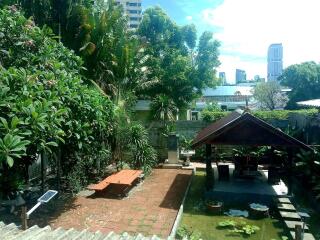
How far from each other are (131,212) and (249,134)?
5075mm

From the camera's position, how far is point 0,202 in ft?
31.7

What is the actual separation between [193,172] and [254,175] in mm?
3719

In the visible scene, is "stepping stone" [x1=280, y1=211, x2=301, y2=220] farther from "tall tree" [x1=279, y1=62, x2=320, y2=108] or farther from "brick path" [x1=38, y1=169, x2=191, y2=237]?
"tall tree" [x1=279, y1=62, x2=320, y2=108]

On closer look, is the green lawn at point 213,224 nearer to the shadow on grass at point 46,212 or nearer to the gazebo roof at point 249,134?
the gazebo roof at point 249,134

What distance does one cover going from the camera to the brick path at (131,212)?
349 inches

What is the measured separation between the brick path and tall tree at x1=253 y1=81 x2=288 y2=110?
34403mm

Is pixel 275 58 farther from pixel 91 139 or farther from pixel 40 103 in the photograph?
pixel 40 103

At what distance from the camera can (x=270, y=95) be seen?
1762 inches

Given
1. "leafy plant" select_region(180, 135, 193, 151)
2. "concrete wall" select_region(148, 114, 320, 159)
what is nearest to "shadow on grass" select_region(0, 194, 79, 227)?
"concrete wall" select_region(148, 114, 320, 159)

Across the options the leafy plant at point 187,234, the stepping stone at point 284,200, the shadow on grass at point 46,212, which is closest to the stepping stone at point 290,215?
the stepping stone at point 284,200

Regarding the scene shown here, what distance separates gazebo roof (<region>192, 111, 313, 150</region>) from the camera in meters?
11.2

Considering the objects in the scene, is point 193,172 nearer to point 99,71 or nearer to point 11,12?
point 99,71

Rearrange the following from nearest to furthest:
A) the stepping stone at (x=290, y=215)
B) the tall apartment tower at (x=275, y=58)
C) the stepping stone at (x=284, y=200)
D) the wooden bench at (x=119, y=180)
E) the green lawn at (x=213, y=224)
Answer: the green lawn at (x=213, y=224) → the stepping stone at (x=290, y=215) → the stepping stone at (x=284, y=200) → the wooden bench at (x=119, y=180) → the tall apartment tower at (x=275, y=58)

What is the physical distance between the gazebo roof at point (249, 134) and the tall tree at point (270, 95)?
34714 millimetres
